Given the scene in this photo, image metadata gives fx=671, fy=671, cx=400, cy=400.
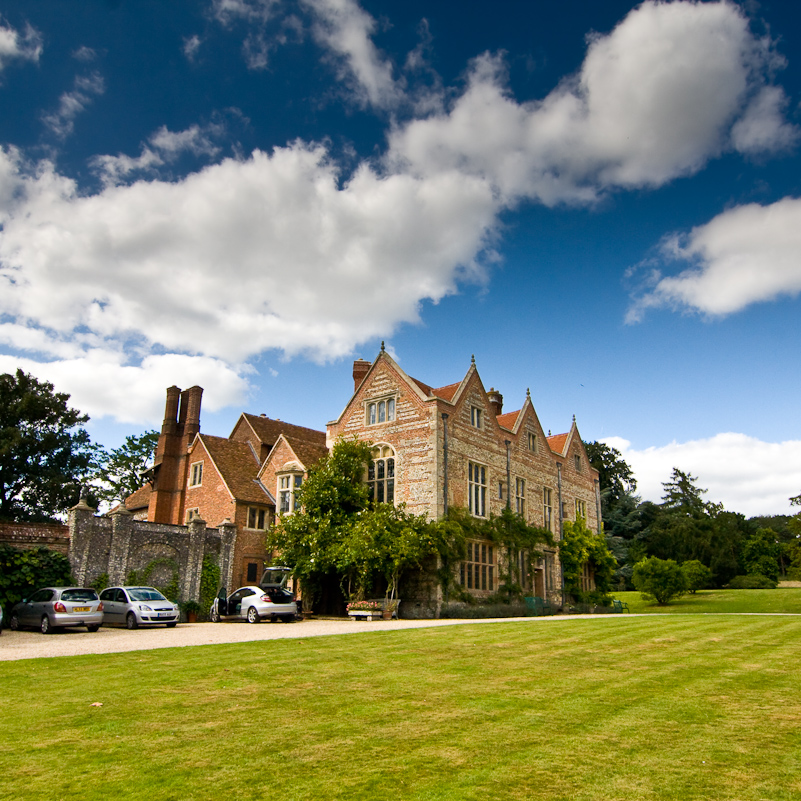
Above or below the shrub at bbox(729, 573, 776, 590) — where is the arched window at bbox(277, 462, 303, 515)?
above

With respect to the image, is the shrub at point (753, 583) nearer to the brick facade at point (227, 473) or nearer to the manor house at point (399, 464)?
the manor house at point (399, 464)

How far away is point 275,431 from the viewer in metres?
42.9

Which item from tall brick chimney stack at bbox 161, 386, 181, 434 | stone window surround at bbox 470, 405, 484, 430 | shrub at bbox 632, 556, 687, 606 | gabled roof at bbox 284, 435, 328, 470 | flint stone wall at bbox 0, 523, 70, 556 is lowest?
shrub at bbox 632, 556, 687, 606

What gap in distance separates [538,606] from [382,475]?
10.2 metres

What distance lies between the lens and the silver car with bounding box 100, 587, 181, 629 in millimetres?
24188

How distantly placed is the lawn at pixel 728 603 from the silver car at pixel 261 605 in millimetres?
23466

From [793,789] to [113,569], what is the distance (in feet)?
91.3

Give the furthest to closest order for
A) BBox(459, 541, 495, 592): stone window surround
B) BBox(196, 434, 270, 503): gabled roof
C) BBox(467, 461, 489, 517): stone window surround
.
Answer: BBox(196, 434, 270, 503): gabled roof → BBox(467, 461, 489, 517): stone window surround → BBox(459, 541, 495, 592): stone window surround

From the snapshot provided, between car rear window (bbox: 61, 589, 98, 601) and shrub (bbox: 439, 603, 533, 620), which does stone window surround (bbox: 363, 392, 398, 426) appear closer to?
shrub (bbox: 439, 603, 533, 620)

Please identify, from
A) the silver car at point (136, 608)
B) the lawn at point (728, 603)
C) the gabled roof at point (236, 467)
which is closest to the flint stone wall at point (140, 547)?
the silver car at point (136, 608)

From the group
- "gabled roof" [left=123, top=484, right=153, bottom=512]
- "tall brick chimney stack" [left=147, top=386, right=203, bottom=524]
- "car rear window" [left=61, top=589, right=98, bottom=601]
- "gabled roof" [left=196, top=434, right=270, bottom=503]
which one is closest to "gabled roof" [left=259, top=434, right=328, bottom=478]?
"gabled roof" [left=196, top=434, right=270, bottom=503]

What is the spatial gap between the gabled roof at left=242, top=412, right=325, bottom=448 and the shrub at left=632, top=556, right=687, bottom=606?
22737 millimetres

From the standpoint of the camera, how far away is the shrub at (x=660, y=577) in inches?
1722

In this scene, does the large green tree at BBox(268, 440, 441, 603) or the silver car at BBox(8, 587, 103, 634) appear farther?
the large green tree at BBox(268, 440, 441, 603)
